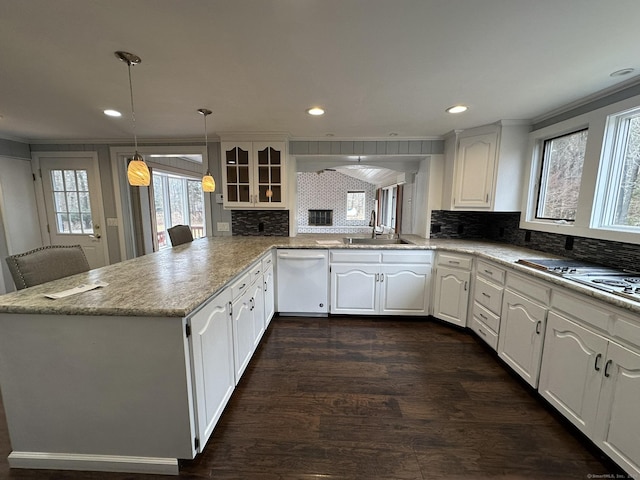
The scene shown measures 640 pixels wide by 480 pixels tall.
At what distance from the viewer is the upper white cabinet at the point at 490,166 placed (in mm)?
2559

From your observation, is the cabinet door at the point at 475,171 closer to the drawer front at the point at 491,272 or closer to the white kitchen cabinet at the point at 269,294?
the drawer front at the point at 491,272

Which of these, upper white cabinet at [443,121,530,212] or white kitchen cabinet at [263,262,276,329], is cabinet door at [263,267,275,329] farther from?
upper white cabinet at [443,121,530,212]

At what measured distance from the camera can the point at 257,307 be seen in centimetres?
225

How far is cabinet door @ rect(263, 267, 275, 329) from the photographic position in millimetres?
2521

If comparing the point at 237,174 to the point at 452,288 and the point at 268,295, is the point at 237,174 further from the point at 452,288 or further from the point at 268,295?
the point at 452,288

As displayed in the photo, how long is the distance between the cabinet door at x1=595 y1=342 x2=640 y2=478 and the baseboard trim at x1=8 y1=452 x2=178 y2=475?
2.12m

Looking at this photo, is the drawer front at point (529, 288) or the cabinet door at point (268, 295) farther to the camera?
the cabinet door at point (268, 295)

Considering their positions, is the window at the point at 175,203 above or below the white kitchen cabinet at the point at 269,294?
above

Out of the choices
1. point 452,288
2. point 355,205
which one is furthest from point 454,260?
point 355,205

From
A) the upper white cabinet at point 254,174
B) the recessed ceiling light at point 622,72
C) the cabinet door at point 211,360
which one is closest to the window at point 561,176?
the recessed ceiling light at point 622,72

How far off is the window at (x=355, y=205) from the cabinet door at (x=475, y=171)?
684cm

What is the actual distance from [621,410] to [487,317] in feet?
3.58

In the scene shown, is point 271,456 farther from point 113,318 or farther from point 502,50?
point 502,50

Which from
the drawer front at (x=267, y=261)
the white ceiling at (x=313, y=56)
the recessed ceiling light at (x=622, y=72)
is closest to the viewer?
the white ceiling at (x=313, y=56)
